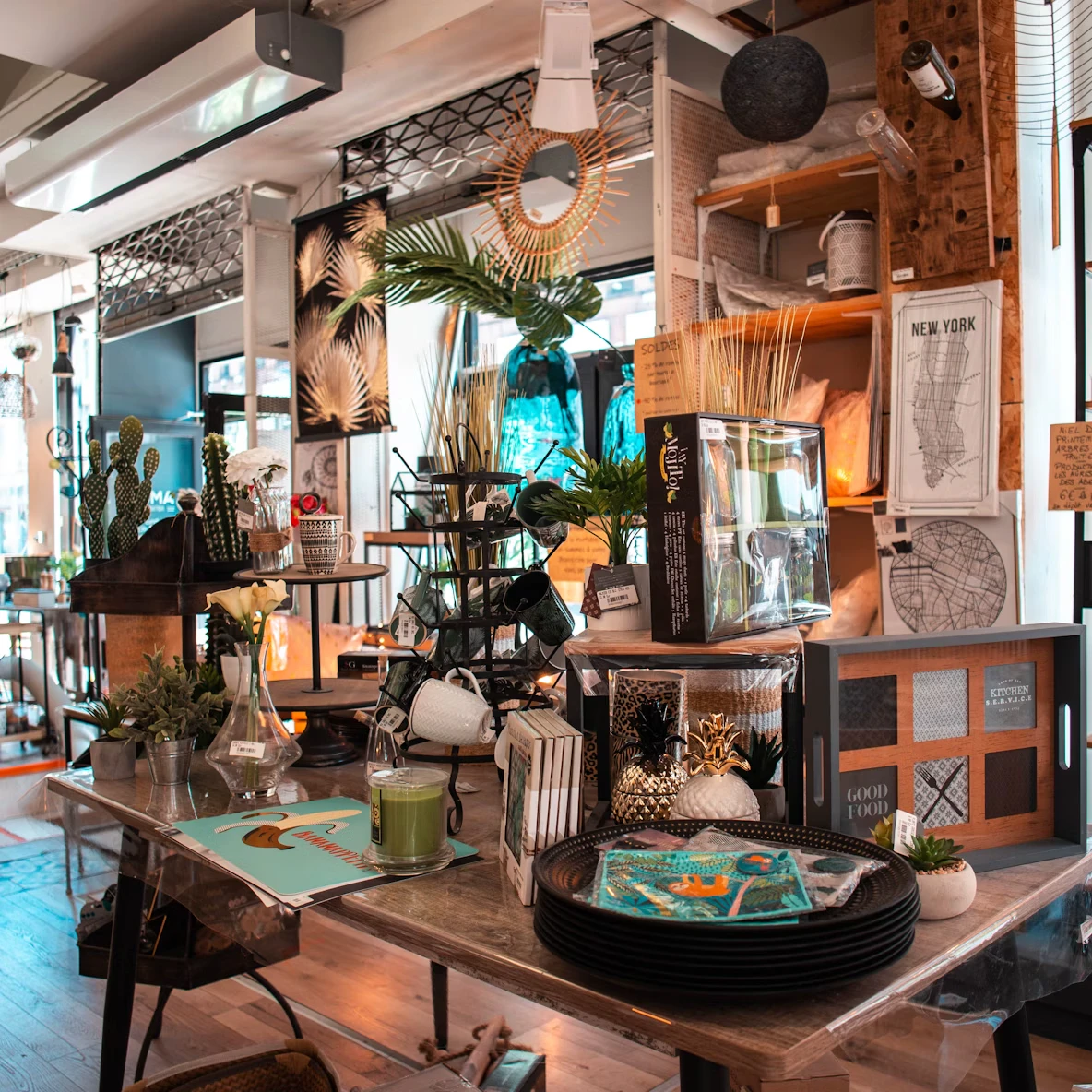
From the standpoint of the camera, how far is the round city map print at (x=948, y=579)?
273 cm

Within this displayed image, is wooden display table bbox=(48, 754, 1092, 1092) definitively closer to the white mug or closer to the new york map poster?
the white mug

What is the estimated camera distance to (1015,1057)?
1.48m

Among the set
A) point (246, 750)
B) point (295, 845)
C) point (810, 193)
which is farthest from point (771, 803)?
point (810, 193)

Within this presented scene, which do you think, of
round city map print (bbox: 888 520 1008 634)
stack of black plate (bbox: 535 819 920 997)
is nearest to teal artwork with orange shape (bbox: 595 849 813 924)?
stack of black plate (bbox: 535 819 920 997)

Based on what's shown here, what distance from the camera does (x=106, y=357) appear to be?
30.2 ft

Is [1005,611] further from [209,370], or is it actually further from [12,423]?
[12,423]

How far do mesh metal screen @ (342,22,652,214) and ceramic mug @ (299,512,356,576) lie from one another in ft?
7.57

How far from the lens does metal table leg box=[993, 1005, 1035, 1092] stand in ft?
4.85

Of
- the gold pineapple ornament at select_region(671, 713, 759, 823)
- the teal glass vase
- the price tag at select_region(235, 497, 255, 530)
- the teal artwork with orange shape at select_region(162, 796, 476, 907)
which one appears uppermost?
the teal glass vase

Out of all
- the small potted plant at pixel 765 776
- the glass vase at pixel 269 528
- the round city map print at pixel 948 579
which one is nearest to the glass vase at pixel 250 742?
the glass vase at pixel 269 528

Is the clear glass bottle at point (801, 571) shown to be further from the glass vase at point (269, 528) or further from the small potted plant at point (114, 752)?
the small potted plant at point (114, 752)

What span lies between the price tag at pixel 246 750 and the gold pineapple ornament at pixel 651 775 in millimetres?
632

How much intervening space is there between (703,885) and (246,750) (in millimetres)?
896

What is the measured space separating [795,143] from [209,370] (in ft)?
25.6
